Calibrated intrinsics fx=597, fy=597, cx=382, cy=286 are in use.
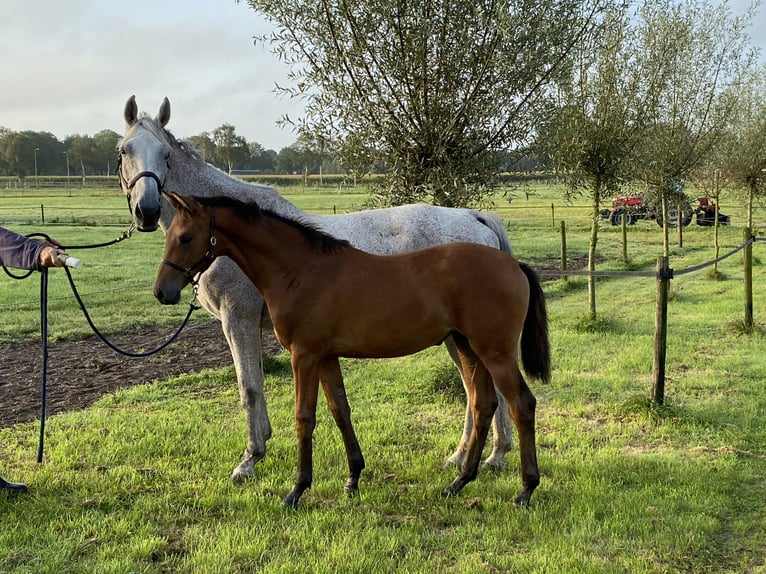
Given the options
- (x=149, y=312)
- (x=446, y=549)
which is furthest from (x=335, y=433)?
(x=149, y=312)

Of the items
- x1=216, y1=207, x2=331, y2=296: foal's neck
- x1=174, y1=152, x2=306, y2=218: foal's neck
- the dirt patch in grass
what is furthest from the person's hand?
the dirt patch in grass

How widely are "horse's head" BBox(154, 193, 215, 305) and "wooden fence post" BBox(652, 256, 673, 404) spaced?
4.30m

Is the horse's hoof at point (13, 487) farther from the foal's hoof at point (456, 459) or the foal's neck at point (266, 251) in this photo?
the foal's hoof at point (456, 459)

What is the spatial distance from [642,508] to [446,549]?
4.93 ft

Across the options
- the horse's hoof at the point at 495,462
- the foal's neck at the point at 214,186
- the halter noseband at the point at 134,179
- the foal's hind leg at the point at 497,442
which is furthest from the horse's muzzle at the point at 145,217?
the horse's hoof at the point at 495,462

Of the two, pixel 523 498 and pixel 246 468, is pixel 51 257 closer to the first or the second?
pixel 246 468

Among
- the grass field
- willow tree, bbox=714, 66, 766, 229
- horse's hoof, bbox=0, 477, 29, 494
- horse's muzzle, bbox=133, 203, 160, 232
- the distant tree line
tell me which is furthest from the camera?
the distant tree line

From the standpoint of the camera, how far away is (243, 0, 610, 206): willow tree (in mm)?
5926

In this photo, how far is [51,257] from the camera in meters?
4.03

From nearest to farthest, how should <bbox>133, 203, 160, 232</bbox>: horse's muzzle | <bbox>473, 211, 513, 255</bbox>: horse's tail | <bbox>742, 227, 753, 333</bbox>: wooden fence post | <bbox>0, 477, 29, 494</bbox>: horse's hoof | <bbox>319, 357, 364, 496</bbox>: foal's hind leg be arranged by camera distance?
<bbox>0, 477, 29, 494</bbox>: horse's hoof
<bbox>319, 357, 364, 496</bbox>: foal's hind leg
<bbox>133, 203, 160, 232</bbox>: horse's muzzle
<bbox>473, 211, 513, 255</bbox>: horse's tail
<bbox>742, 227, 753, 333</bbox>: wooden fence post

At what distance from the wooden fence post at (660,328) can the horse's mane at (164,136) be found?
14.6 ft

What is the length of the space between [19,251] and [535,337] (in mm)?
3750

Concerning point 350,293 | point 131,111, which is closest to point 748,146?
point 350,293

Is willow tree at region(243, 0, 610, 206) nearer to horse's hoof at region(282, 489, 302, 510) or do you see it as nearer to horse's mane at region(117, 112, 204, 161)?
horse's mane at region(117, 112, 204, 161)
